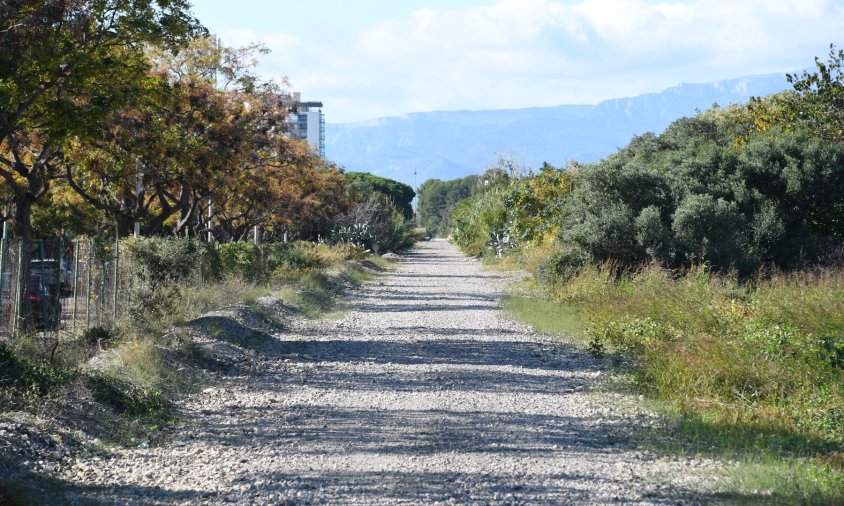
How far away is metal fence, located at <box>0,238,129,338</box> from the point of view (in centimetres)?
1284

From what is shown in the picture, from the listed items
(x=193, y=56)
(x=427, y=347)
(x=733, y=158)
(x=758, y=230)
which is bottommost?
(x=427, y=347)

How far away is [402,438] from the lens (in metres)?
8.70

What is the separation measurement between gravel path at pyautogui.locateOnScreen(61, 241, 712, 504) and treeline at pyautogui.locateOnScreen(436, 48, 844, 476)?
1.08 m

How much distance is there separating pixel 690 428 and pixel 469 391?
2972 mm

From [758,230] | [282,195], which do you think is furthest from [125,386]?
[282,195]

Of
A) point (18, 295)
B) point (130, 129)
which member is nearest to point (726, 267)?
point (130, 129)

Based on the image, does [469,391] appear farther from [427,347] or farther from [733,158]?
[733,158]

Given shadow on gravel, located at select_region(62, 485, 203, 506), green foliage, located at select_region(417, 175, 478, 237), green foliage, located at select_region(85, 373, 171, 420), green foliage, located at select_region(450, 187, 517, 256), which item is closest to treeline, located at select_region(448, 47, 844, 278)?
green foliage, located at select_region(85, 373, 171, 420)

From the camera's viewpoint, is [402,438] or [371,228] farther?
[371,228]

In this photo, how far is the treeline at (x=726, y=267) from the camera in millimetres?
10297

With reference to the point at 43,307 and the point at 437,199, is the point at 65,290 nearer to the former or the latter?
the point at 43,307

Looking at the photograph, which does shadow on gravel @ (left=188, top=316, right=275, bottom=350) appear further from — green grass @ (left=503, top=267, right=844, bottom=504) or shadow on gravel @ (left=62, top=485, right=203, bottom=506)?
shadow on gravel @ (left=62, top=485, right=203, bottom=506)

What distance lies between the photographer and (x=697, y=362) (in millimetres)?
11078

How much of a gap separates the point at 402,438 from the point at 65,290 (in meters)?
10.9
